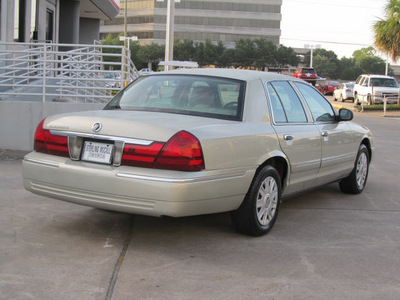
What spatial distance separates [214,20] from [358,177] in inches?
4066

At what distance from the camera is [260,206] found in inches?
197

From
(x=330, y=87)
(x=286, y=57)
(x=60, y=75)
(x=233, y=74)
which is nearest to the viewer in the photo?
(x=233, y=74)

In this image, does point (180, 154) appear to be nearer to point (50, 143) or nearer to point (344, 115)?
point (50, 143)

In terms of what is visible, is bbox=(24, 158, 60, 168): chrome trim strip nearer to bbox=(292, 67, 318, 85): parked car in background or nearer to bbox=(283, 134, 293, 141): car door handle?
bbox=(283, 134, 293, 141): car door handle

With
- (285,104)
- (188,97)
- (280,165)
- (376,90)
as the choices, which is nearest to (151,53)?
(376,90)

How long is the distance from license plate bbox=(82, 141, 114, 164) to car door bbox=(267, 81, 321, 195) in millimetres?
1725

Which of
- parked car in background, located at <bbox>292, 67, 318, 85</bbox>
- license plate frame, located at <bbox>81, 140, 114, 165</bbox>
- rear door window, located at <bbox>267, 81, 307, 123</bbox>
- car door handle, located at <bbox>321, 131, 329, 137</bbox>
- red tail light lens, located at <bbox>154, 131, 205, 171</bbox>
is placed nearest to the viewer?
red tail light lens, located at <bbox>154, 131, 205, 171</bbox>

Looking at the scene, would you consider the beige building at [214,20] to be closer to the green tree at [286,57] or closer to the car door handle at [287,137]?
the green tree at [286,57]

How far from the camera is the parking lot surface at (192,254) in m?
3.76

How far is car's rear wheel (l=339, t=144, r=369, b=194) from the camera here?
716cm

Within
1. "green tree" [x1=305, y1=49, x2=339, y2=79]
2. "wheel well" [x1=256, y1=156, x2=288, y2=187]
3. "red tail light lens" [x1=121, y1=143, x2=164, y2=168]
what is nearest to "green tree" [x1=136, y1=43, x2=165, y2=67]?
"green tree" [x1=305, y1=49, x2=339, y2=79]

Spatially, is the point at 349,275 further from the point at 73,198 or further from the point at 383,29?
the point at 383,29

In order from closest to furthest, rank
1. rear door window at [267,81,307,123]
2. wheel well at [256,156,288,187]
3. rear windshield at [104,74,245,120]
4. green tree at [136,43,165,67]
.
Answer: rear windshield at [104,74,245,120]
wheel well at [256,156,288,187]
rear door window at [267,81,307,123]
green tree at [136,43,165,67]

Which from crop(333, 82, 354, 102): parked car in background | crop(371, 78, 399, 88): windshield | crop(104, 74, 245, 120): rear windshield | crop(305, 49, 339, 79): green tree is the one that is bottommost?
crop(104, 74, 245, 120): rear windshield
